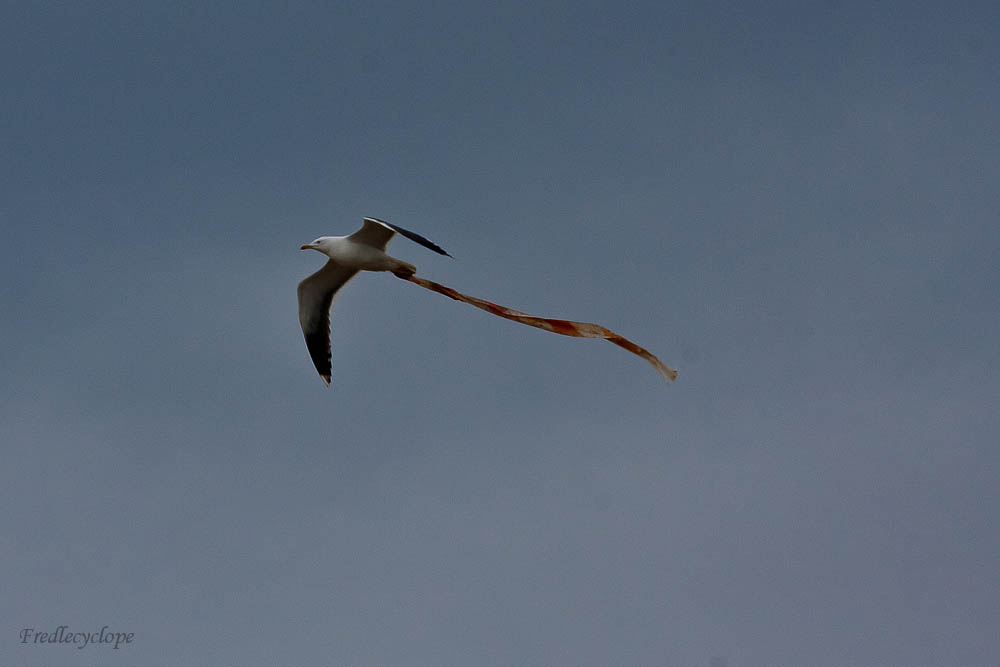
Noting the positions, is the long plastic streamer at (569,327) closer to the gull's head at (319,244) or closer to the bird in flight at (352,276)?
the bird in flight at (352,276)

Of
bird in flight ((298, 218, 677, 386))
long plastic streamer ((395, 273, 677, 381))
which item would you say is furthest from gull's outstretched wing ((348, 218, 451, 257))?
long plastic streamer ((395, 273, 677, 381))

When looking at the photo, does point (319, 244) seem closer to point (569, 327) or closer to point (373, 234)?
point (373, 234)

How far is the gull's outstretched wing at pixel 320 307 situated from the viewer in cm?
2247

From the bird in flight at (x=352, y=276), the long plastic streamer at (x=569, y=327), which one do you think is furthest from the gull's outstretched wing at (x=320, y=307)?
the long plastic streamer at (x=569, y=327)

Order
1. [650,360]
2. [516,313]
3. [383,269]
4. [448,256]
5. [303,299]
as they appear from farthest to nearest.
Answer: [303,299] → [383,269] → [448,256] → [516,313] → [650,360]

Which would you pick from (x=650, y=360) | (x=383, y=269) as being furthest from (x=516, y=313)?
(x=383, y=269)

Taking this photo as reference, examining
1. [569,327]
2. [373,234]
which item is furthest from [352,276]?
[569,327]

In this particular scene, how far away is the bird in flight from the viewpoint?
43.4 ft

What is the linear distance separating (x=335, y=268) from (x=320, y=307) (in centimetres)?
125

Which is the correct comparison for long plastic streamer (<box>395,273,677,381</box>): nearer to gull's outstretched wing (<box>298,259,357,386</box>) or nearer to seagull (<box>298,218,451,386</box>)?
seagull (<box>298,218,451,386</box>)

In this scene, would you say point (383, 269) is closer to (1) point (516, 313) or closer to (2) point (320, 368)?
(2) point (320, 368)

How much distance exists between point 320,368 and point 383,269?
4.39 meters

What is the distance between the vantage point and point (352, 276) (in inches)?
896

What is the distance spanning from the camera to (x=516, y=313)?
13.5 meters
